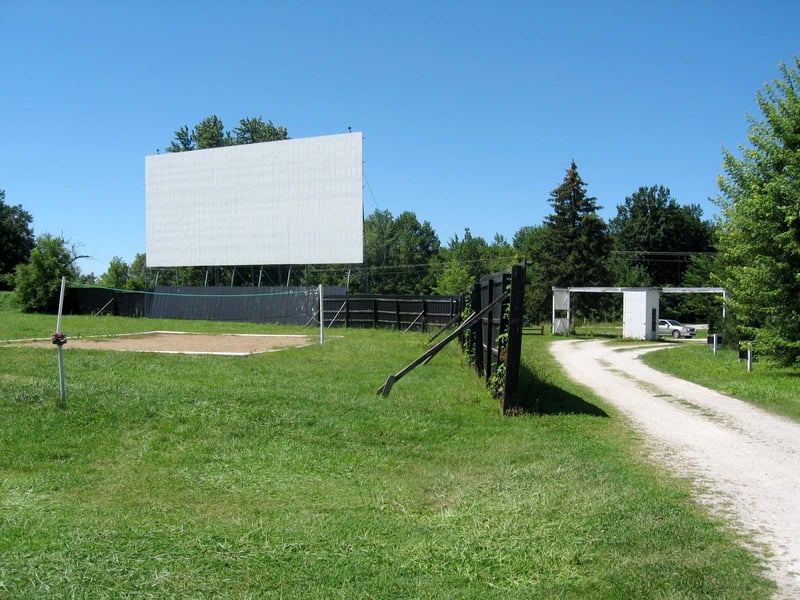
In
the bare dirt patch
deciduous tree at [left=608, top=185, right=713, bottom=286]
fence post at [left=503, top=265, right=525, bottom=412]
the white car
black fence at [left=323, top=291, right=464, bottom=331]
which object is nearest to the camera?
fence post at [left=503, top=265, right=525, bottom=412]

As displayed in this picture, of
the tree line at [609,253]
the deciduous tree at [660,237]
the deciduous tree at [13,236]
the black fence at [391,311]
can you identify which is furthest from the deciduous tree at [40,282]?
the deciduous tree at [660,237]

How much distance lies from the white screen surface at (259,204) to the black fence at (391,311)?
229 inches

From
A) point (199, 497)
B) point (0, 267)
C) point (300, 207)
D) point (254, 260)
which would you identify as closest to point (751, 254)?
point (199, 497)

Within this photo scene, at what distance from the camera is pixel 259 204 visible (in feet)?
137

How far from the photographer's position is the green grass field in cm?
388

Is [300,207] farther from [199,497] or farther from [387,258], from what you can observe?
[387,258]

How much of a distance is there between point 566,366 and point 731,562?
1396 centimetres

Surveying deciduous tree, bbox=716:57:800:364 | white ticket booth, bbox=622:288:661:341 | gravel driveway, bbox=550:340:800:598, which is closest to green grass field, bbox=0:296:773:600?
gravel driveway, bbox=550:340:800:598

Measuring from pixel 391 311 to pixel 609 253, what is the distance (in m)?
36.2

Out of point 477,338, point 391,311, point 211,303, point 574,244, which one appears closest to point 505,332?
point 477,338

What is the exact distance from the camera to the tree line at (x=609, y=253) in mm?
14336

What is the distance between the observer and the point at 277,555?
164 inches

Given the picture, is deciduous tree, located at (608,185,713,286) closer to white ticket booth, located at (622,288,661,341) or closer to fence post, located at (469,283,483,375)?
white ticket booth, located at (622,288,661,341)

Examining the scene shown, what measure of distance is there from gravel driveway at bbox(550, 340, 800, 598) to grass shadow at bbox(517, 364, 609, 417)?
0.60 metres
